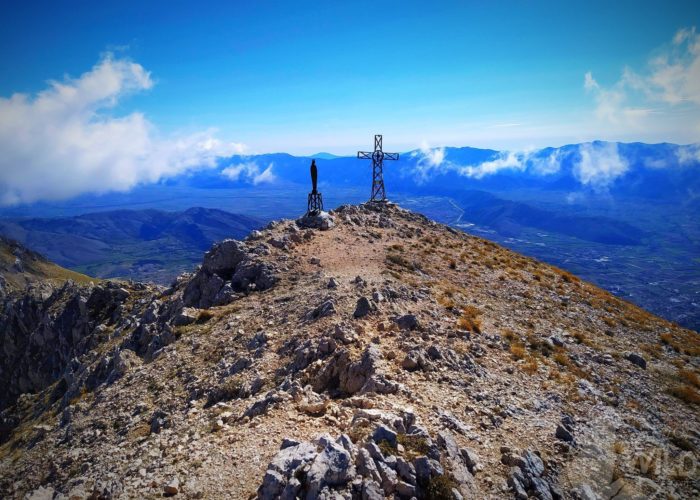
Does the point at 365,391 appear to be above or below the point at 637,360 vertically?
above

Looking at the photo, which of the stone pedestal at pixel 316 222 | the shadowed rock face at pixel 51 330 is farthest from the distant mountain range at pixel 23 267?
the stone pedestal at pixel 316 222

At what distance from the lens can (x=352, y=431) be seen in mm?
11914

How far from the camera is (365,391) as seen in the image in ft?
48.0

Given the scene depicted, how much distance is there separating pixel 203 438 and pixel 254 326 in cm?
913

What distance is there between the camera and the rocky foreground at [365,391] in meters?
11.4

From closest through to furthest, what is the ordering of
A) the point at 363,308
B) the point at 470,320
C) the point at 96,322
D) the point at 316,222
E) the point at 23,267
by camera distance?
the point at 363,308
the point at 470,320
the point at 316,222
the point at 96,322
the point at 23,267

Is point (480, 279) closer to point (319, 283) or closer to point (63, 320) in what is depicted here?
point (319, 283)

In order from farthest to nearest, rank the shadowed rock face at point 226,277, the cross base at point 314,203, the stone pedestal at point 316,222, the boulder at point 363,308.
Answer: the cross base at point 314,203 → the stone pedestal at point 316,222 → the shadowed rock face at point 226,277 → the boulder at point 363,308

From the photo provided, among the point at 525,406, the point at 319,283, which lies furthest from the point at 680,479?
the point at 319,283

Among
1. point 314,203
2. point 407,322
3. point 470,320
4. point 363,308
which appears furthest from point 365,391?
point 314,203

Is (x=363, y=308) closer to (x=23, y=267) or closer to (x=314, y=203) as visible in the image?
(x=314, y=203)

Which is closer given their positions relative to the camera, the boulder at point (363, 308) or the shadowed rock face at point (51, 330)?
the boulder at point (363, 308)

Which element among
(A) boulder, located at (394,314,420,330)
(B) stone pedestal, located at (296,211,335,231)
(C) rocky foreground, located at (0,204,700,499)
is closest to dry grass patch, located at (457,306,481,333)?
(C) rocky foreground, located at (0,204,700,499)

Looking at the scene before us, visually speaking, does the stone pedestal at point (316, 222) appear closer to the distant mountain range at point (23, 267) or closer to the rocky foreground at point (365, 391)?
the rocky foreground at point (365, 391)
